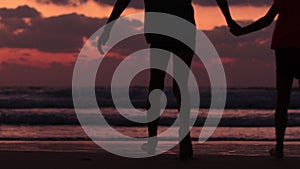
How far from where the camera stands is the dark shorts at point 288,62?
5559mm

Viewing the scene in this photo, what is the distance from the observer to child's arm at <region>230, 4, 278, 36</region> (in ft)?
18.8

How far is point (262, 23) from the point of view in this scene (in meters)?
5.77

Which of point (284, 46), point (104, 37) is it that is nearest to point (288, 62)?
point (284, 46)

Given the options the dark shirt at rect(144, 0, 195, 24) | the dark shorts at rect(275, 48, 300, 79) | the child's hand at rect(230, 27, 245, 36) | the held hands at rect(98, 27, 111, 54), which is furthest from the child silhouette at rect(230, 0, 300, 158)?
the held hands at rect(98, 27, 111, 54)

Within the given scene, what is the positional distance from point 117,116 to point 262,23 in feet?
43.4

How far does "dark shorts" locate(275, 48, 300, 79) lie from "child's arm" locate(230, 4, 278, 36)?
1.00 feet

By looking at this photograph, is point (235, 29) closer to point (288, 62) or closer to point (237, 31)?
point (237, 31)

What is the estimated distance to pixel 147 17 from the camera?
5547 millimetres

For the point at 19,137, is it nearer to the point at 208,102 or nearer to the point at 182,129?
the point at 182,129

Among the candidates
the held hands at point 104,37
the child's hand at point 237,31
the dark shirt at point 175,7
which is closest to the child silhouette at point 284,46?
the child's hand at point 237,31

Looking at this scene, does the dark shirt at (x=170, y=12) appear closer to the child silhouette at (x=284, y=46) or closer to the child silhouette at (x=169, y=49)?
the child silhouette at (x=169, y=49)

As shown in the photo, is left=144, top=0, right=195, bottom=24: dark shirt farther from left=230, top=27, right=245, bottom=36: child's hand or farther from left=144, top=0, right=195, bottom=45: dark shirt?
left=230, top=27, right=245, bottom=36: child's hand

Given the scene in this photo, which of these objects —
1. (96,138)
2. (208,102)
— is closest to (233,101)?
(208,102)

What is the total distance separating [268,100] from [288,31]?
19882mm
